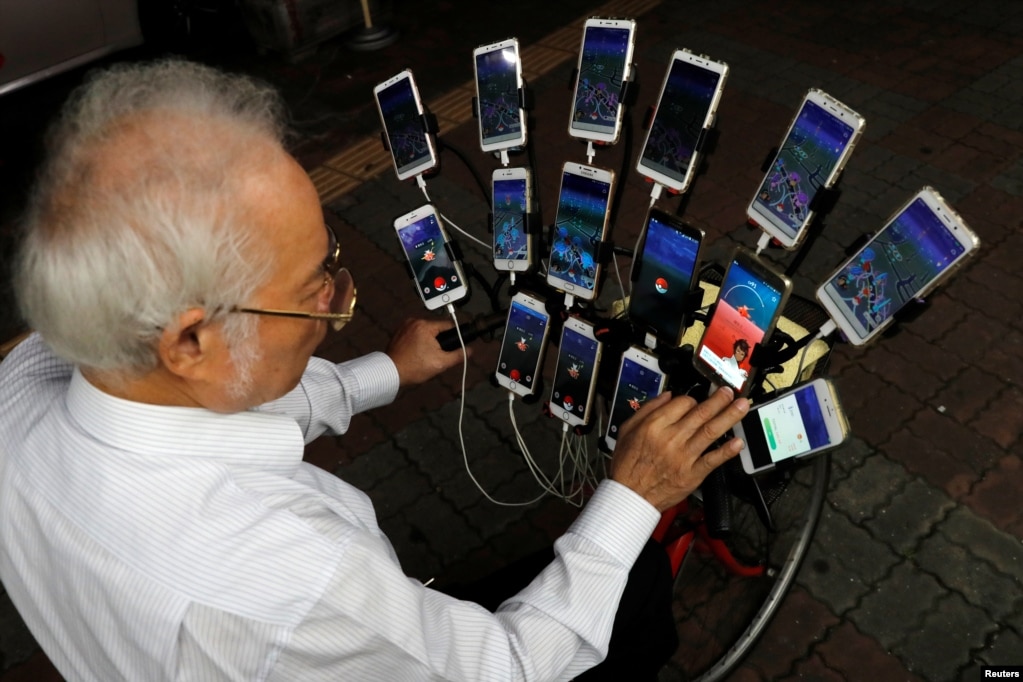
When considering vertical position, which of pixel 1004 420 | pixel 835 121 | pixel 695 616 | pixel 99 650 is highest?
pixel 835 121

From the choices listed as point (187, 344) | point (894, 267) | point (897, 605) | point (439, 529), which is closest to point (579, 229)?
point (894, 267)

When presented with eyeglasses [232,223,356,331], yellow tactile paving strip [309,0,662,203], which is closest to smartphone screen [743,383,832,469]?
eyeglasses [232,223,356,331]

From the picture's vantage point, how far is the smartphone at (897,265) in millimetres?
1267

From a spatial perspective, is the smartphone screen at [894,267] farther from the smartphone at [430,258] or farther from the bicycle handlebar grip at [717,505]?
the smartphone at [430,258]

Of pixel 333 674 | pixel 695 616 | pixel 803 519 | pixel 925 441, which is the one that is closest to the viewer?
pixel 333 674

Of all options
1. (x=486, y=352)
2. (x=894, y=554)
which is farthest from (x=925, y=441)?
(x=486, y=352)

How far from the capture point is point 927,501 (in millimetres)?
2758

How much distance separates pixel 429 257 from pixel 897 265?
43.9 inches

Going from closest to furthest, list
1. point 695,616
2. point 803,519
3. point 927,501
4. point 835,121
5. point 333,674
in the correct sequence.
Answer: point 333,674 → point 835,121 → point 803,519 → point 695,616 → point 927,501

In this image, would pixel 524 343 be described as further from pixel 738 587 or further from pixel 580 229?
pixel 738 587

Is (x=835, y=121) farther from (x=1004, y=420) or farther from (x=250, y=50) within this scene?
(x=250, y=50)

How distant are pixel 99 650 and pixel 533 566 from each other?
979mm

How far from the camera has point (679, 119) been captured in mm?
1623

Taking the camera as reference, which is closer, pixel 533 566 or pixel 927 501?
pixel 533 566
